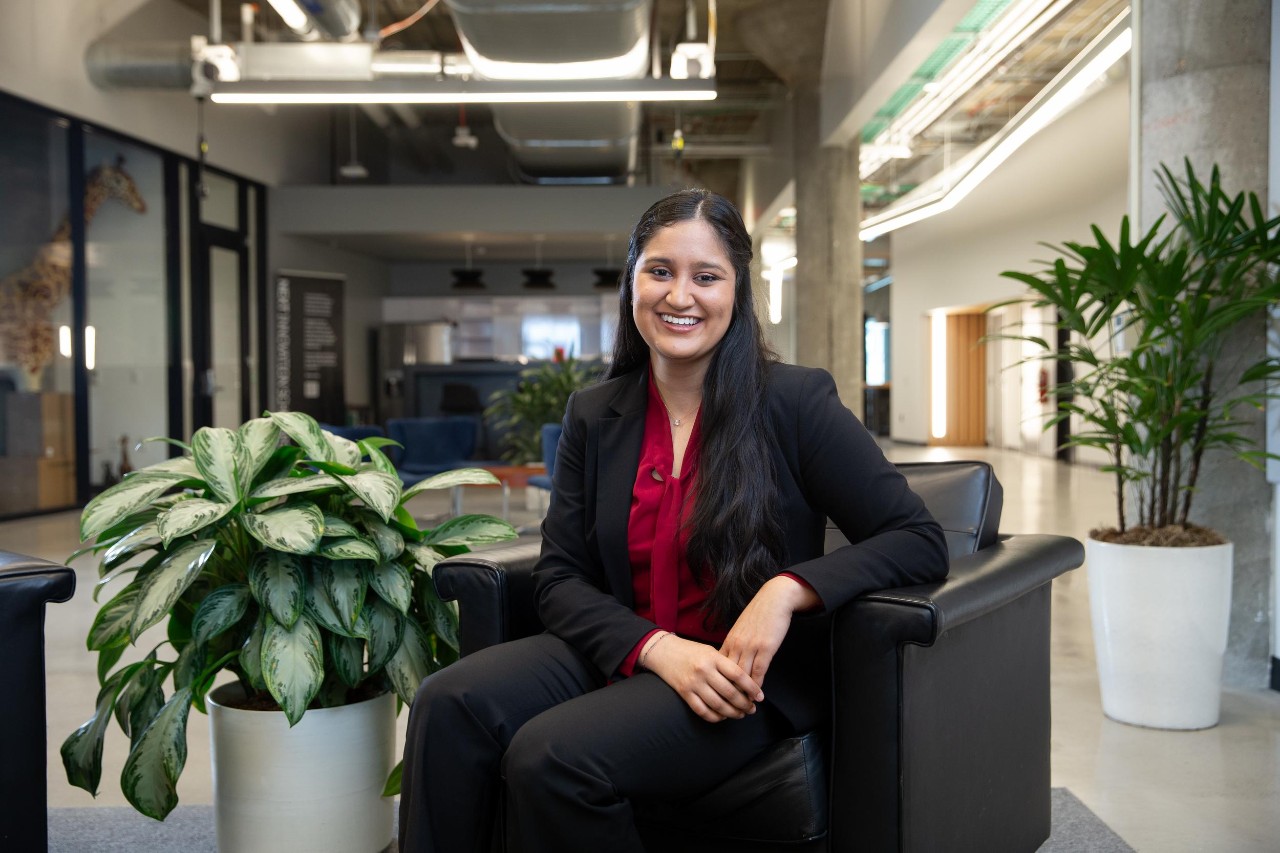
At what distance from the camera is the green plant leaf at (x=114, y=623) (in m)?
2.05

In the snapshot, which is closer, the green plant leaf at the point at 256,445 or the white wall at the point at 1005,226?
the green plant leaf at the point at 256,445

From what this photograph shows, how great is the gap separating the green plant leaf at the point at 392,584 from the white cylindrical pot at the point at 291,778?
0.26 m

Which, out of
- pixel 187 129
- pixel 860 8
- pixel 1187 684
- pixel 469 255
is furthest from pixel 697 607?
pixel 469 255

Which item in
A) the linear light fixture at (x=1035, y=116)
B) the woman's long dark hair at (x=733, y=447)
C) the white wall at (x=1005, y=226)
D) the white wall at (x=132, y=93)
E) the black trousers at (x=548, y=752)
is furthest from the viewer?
the white wall at (x=1005, y=226)

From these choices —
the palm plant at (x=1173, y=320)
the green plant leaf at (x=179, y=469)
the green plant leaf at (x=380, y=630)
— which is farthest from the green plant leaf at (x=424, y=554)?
the palm plant at (x=1173, y=320)

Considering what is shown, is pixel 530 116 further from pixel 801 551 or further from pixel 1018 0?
pixel 801 551

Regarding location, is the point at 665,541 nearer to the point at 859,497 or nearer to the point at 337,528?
the point at 859,497

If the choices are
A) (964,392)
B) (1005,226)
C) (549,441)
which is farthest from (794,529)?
(964,392)

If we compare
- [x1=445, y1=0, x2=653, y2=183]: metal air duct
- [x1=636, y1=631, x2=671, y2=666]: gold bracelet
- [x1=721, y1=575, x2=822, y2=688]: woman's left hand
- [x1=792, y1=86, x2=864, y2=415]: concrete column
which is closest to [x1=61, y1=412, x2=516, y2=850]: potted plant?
[x1=636, y1=631, x2=671, y2=666]: gold bracelet

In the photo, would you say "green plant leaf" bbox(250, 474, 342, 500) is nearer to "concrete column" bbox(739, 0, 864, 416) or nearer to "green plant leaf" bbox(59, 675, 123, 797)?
"green plant leaf" bbox(59, 675, 123, 797)

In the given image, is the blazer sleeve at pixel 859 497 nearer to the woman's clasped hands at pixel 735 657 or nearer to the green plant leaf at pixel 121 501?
the woman's clasped hands at pixel 735 657

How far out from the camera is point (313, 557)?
2.09 meters

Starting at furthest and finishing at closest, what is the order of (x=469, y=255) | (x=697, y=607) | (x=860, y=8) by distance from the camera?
(x=469, y=255) → (x=860, y=8) → (x=697, y=607)

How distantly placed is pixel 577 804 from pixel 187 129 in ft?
35.2
